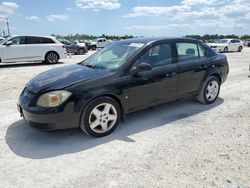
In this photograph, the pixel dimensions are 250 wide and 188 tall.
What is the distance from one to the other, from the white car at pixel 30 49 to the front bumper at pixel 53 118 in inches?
400

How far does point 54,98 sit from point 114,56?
157 cm

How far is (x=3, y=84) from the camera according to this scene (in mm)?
8203

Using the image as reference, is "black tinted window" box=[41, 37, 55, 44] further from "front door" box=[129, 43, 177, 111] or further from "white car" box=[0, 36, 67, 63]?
"front door" box=[129, 43, 177, 111]

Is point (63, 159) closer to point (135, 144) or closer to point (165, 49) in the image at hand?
point (135, 144)

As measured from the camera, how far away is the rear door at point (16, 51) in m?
12.7

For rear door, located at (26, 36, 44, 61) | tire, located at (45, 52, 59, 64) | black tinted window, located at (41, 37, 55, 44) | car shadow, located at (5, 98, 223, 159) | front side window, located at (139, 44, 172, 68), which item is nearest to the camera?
car shadow, located at (5, 98, 223, 159)

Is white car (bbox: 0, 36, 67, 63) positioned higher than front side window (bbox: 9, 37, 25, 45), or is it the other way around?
front side window (bbox: 9, 37, 25, 45)

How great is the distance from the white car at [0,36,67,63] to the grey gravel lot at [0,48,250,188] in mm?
8553

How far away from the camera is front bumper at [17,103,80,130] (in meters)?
3.68

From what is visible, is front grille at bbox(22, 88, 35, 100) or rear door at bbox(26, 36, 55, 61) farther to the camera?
rear door at bbox(26, 36, 55, 61)

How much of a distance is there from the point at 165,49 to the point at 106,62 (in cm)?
119

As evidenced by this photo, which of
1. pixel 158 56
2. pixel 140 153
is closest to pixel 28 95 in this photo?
pixel 140 153

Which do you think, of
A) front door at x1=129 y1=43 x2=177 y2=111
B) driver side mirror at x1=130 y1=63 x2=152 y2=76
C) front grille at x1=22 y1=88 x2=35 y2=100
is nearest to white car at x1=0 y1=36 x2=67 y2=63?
front grille at x1=22 y1=88 x2=35 y2=100

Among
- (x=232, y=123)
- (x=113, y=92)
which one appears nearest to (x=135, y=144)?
(x=113, y=92)
